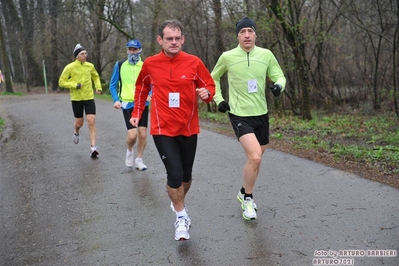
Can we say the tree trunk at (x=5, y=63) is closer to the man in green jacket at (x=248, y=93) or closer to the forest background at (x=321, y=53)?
the forest background at (x=321, y=53)

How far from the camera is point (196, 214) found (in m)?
5.30

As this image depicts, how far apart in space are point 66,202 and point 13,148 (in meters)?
4.94

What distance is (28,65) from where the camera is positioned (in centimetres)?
3681

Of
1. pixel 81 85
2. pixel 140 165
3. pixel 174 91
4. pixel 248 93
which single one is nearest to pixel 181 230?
pixel 174 91

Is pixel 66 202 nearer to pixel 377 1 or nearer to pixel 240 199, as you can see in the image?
pixel 240 199

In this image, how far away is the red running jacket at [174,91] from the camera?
4.48m

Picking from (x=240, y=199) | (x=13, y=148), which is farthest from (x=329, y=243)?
(x=13, y=148)

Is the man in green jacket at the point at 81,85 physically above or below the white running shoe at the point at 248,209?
above

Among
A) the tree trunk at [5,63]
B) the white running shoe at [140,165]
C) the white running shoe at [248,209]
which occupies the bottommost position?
the white running shoe at [140,165]

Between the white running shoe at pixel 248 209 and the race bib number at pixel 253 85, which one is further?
the race bib number at pixel 253 85

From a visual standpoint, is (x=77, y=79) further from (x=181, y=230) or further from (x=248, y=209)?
(x=181, y=230)

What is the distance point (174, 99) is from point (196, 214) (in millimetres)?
1531

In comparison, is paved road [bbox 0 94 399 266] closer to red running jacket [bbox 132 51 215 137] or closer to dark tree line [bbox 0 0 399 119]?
red running jacket [bbox 132 51 215 137]

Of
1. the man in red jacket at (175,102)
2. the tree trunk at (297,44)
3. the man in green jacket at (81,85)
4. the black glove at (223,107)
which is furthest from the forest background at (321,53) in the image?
the man in red jacket at (175,102)
